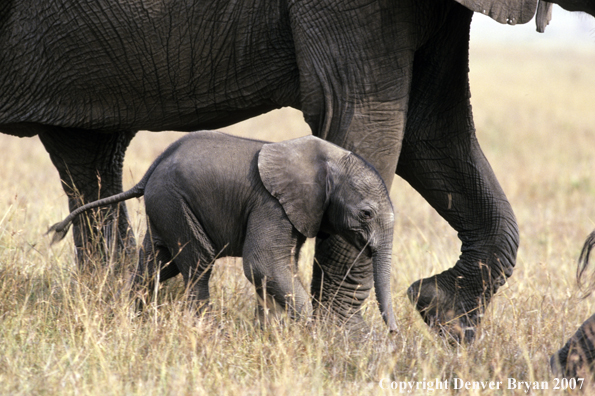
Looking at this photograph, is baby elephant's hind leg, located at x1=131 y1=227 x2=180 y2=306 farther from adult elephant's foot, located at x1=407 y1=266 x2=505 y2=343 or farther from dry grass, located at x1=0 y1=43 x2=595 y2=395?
adult elephant's foot, located at x1=407 y1=266 x2=505 y2=343

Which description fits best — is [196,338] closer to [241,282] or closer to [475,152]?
[241,282]

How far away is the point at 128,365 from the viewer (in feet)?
10.0

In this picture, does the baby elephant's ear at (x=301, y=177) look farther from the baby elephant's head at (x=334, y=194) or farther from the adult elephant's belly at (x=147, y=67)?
the adult elephant's belly at (x=147, y=67)

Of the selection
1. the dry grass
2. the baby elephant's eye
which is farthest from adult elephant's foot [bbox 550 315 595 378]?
the baby elephant's eye

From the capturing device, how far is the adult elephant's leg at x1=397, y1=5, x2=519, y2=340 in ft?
12.7

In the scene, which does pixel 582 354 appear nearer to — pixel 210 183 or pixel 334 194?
pixel 334 194

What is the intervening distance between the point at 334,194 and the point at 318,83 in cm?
49

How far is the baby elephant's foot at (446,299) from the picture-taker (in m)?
4.03

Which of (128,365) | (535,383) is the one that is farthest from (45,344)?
(535,383)

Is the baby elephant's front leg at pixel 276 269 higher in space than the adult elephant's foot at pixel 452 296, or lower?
higher

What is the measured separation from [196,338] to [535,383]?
1.36 meters

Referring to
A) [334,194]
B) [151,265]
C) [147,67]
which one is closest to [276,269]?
[334,194]

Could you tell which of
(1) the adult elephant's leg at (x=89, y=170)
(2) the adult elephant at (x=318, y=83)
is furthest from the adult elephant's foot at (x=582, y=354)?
(1) the adult elephant's leg at (x=89, y=170)

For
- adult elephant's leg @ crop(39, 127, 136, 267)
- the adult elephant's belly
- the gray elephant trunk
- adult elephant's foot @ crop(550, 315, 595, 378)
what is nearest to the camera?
adult elephant's foot @ crop(550, 315, 595, 378)
